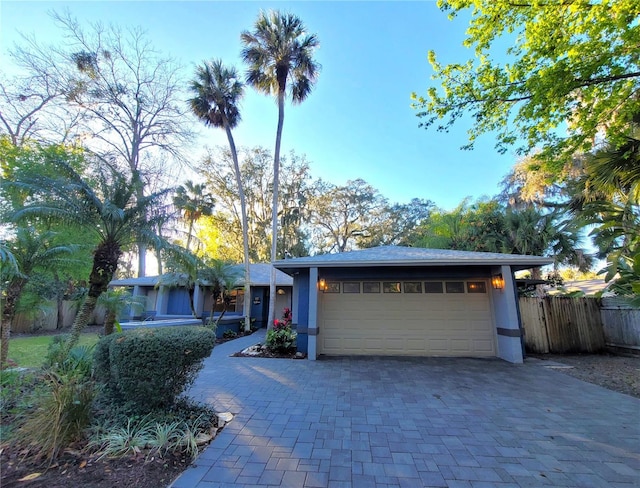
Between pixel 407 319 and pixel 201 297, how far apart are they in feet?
38.1

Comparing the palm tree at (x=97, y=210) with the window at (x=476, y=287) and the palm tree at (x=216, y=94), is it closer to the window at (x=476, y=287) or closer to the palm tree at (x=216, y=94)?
the palm tree at (x=216, y=94)

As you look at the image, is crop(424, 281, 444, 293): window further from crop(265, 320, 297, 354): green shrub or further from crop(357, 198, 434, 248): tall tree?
crop(357, 198, 434, 248): tall tree

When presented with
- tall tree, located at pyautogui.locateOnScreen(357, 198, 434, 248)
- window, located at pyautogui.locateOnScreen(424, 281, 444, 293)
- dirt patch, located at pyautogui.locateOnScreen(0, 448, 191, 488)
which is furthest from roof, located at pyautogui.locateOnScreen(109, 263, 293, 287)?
dirt patch, located at pyautogui.locateOnScreen(0, 448, 191, 488)

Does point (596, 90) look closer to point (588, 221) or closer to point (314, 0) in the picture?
point (588, 221)

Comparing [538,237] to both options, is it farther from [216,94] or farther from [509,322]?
[216,94]

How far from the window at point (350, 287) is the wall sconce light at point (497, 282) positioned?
12.1ft

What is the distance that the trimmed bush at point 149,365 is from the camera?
10.3 feet

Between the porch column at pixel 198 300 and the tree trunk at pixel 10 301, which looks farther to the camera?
the porch column at pixel 198 300

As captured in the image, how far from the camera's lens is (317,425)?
3566 millimetres

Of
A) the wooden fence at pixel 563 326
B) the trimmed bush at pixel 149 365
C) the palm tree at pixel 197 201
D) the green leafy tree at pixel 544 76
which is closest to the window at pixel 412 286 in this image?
the wooden fence at pixel 563 326

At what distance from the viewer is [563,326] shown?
8.41 metres

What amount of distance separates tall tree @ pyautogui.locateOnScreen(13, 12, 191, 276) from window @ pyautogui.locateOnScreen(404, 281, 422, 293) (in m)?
11.7

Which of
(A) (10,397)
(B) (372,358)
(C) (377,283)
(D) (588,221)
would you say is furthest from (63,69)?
(D) (588,221)

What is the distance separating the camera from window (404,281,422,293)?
8.00 m
